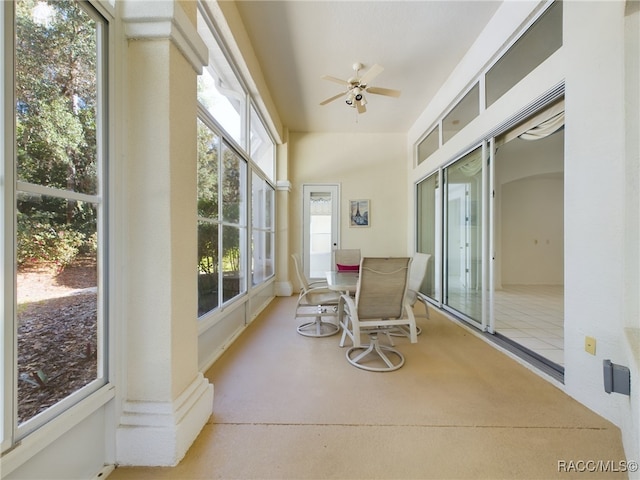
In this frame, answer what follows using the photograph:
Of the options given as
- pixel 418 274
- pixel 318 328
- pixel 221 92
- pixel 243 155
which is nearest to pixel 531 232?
pixel 418 274

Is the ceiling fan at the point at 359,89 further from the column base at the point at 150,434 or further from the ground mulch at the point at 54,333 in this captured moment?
the column base at the point at 150,434

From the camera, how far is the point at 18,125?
909 millimetres

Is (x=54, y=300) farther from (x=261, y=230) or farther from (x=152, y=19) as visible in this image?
(x=261, y=230)

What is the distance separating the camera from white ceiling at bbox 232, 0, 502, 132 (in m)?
2.58

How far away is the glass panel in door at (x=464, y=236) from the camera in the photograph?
314cm

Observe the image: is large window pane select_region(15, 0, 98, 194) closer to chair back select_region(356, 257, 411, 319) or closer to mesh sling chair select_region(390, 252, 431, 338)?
chair back select_region(356, 257, 411, 319)

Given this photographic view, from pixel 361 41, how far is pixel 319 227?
3379 mm

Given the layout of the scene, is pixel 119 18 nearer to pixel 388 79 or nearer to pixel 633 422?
pixel 633 422

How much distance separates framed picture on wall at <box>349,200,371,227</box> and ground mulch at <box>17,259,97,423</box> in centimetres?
482

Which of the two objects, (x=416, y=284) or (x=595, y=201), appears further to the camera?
(x=416, y=284)

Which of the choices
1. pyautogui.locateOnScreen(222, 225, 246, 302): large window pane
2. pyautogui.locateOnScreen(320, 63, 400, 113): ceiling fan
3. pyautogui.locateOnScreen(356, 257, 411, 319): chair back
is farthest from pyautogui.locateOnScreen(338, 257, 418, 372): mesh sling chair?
pyautogui.locateOnScreen(320, 63, 400, 113): ceiling fan

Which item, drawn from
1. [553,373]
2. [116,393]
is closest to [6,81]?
[116,393]

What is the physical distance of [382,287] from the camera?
211cm

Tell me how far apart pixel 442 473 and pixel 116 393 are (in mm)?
1545
